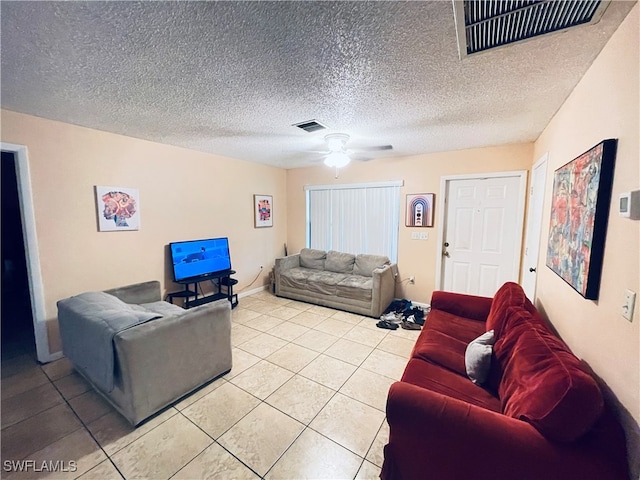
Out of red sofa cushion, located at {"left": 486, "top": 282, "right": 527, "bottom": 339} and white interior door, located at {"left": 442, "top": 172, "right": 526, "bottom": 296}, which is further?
white interior door, located at {"left": 442, "top": 172, "right": 526, "bottom": 296}

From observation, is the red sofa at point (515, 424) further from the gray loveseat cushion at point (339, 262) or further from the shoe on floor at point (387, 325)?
the gray loveseat cushion at point (339, 262)

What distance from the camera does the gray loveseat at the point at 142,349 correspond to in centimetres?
179

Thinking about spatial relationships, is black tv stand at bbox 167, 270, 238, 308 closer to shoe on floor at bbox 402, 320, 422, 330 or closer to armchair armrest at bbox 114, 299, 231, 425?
armchair armrest at bbox 114, 299, 231, 425

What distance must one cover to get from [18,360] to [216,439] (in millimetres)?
2481

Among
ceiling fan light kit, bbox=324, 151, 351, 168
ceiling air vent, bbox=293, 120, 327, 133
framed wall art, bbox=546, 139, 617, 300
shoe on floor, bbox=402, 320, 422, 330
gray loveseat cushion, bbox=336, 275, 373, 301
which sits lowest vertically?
shoe on floor, bbox=402, 320, 422, 330

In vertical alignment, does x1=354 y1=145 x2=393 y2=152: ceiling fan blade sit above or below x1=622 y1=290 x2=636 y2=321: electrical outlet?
above

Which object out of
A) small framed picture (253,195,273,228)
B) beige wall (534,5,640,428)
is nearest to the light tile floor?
beige wall (534,5,640,428)

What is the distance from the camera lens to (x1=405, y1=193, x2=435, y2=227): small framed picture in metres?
3.99

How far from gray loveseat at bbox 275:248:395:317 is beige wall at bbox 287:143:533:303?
394 mm

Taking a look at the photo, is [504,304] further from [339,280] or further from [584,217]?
[339,280]

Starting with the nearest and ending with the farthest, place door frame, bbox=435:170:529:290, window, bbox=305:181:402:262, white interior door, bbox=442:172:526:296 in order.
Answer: door frame, bbox=435:170:529:290 → white interior door, bbox=442:172:526:296 → window, bbox=305:181:402:262

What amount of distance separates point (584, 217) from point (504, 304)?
0.92 metres

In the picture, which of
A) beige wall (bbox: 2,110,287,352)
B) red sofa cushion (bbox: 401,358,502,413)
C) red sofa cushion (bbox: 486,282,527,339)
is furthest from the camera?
beige wall (bbox: 2,110,287,352)

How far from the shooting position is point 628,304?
101cm
